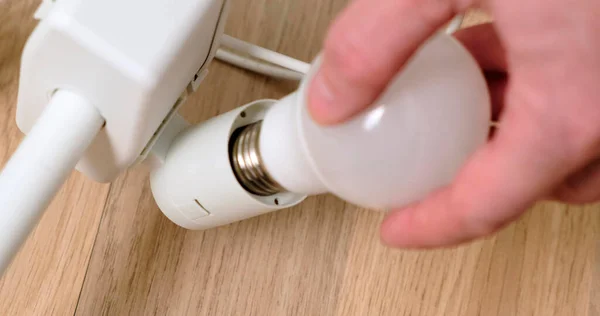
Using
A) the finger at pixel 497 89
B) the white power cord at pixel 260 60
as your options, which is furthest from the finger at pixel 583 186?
the white power cord at pixel 260 60

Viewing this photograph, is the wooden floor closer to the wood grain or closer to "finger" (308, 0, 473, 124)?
the wood grain

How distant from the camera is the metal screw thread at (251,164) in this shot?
0.24m

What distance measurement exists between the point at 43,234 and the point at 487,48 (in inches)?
9.0

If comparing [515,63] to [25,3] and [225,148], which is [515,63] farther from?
[25,3]

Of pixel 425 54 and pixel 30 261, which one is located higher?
pixel 425 54

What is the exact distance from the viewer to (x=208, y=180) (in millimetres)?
258

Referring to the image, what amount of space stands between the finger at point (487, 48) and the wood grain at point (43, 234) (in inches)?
7.7

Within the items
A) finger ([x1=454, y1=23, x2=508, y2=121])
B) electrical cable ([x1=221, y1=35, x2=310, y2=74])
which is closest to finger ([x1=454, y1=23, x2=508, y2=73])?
finger ([x1=454, y1=23, x2=508, y2=121])

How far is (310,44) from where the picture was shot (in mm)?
341

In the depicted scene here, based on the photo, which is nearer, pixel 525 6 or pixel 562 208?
pixel 525 6

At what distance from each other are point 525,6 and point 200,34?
12 centimetres

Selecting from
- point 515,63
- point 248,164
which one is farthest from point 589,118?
point 248,164

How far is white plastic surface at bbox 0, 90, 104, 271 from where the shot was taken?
21 centimetres

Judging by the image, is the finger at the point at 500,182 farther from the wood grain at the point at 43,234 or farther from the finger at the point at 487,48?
the wood grain at the point at 43,234
